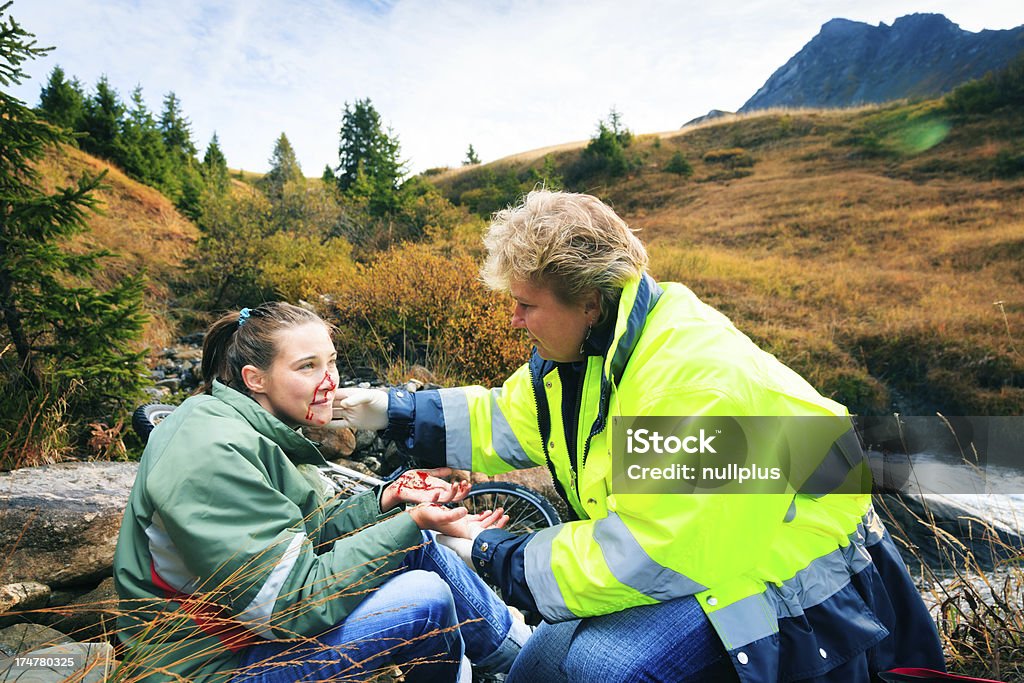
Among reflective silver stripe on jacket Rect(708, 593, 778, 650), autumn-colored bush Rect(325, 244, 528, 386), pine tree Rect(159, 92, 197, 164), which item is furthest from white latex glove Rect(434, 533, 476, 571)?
pine tree Rect(159, 92, 197, 164)

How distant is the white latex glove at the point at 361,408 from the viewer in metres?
2.59

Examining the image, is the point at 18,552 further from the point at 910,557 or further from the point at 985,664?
the point at 910,557

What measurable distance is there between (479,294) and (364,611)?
500 centimetres

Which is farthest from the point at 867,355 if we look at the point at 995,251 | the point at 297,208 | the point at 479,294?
the point at 297,208

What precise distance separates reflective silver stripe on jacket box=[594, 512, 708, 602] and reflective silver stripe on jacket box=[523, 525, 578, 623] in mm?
192

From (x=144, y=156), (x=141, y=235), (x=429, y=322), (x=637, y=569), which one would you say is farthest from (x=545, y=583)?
(x=144, y=156)

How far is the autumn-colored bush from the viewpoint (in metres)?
5.71

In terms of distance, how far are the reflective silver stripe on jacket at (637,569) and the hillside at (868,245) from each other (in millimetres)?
2969

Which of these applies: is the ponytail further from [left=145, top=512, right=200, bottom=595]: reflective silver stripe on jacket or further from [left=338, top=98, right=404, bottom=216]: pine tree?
[left=338, top=98, right=404, bottom=216]: pine tree

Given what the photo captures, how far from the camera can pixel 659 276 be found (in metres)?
12.5

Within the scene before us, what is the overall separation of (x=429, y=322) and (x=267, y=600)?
500cm

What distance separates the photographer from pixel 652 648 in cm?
156

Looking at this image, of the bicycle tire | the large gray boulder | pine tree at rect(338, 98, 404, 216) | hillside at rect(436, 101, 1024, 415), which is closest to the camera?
the large gray boulder

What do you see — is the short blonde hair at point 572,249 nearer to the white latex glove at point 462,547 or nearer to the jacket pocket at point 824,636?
the white latex glove at point 462,547
